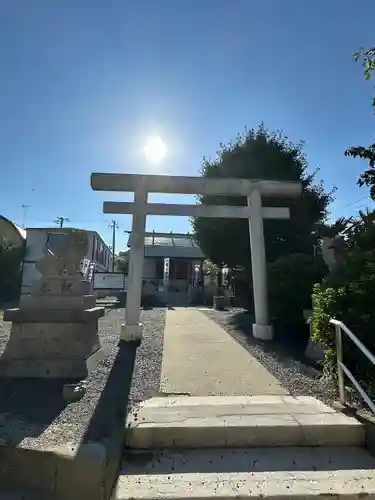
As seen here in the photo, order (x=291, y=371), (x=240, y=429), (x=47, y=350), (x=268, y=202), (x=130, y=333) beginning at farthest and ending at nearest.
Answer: (x=268, y=202), (x=130, y=333), (x=291, y=371), (x=47, y=350), (x=240, y=429)

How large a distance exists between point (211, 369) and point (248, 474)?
7.95ft

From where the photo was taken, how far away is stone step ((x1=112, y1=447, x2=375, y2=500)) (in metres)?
2.09

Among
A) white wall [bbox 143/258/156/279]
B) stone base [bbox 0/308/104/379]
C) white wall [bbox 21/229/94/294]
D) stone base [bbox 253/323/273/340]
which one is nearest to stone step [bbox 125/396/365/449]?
stone base [bbox 0/308/104/379]

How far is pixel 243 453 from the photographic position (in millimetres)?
2570

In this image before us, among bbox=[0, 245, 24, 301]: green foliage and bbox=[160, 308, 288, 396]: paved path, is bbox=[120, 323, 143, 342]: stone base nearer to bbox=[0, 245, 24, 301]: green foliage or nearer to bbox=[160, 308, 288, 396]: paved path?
bbox=[160, 308, 288, 396]: paved path

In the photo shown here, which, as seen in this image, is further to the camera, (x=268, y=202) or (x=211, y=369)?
(x=268, y=202)

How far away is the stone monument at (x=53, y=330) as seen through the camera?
4273 mm

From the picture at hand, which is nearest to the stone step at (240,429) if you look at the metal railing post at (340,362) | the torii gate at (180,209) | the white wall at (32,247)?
the metal railing post at (340,362)

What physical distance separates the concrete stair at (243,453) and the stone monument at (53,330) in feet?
5.42

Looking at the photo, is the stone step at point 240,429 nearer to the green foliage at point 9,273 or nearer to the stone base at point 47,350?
the stone base at point 47,350

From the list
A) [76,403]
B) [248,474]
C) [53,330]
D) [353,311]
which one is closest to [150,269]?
[53,330]

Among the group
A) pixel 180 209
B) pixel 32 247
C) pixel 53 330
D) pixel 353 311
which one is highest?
pixel 32 247

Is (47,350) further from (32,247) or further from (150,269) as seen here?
(150,269)

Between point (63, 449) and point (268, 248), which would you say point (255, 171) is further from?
point (63, 449)
